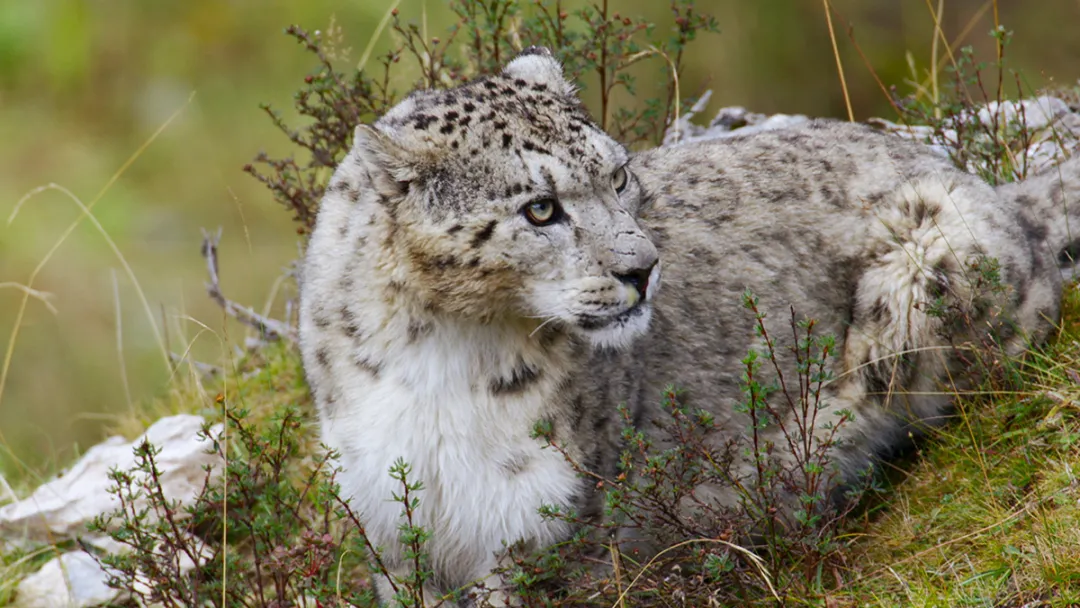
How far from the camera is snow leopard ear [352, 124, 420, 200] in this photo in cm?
481

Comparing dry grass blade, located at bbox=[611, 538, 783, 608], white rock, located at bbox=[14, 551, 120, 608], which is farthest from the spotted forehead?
white rock, located at bbox=[14, 551, 120, 608]

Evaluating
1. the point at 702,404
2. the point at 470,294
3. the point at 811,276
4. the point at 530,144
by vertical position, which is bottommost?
the point at 702,404

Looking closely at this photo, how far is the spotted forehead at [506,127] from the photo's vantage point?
4797mm

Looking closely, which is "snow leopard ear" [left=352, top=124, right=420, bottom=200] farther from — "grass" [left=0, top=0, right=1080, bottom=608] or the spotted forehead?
"grass" [left=0, top=0, right=1080, bottom=608]

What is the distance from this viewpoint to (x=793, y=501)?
6320mm

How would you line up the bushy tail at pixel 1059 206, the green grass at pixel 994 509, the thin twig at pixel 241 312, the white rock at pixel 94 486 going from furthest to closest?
the thin twig at pixel 241 312 < the white rock at pixel 94 486 < the bushy tail at pixel 1059 206 < the green grass at pixel 994 509

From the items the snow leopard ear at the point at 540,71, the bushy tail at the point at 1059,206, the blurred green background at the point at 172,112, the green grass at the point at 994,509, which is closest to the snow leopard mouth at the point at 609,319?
the snow leopard ear at the point at 540,71

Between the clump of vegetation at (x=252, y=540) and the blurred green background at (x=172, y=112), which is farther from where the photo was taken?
the blurred green background at (x=172, y=112)

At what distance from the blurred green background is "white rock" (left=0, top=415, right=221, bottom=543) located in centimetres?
148

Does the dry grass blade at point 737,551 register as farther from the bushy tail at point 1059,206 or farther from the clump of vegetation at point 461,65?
the clump of vegetation at point 461,65

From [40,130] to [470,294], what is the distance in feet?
33.0

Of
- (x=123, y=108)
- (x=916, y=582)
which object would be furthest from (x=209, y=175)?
A: (x=916, y=582)

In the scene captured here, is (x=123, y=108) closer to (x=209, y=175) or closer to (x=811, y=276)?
(x=209, y=175)

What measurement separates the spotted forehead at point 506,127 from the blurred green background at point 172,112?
4.56m
